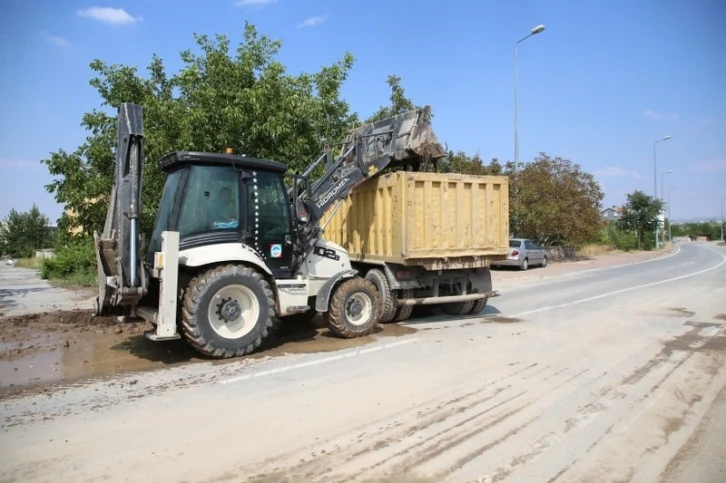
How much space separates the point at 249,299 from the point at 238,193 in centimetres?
151

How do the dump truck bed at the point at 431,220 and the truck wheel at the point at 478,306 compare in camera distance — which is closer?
the dump truck bed at the point at 431,220

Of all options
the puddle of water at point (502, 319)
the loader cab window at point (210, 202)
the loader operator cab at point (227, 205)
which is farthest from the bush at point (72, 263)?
the puddle of water at point (502, 319)

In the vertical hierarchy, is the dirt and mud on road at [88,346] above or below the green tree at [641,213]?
below

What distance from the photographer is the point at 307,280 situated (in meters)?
7.97

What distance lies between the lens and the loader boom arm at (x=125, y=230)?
6.43 m

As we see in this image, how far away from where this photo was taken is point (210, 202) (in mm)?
7082

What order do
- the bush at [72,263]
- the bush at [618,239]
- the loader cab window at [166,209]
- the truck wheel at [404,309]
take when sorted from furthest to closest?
the bush at [618,239] → the bush at [72,263] → the truck wheel at [404,309] → the loader cab window at [166,209]

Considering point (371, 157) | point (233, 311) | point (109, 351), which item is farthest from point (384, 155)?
point (109, 351)

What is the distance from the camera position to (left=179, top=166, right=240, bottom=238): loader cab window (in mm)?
6938

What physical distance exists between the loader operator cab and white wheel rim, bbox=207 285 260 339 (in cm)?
68

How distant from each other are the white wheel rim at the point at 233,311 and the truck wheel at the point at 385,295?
293 centimetres

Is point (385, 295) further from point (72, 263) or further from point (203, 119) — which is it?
point (72, 263)

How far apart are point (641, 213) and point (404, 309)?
52044mm

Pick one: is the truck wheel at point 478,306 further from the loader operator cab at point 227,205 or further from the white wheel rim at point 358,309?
the loader operator cab at point 227,205
